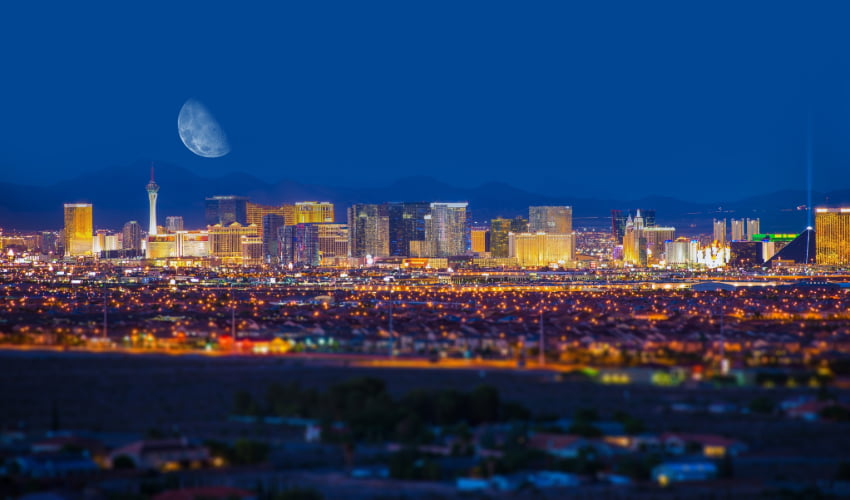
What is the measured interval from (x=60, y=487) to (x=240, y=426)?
662 centimetres

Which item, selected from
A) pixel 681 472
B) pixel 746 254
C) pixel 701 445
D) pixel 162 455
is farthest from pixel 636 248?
Result: pixel 162 455

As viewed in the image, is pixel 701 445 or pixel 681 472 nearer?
pixel 681 472

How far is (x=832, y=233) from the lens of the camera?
18588 centimetres

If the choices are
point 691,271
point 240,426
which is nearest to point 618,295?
point 691,271

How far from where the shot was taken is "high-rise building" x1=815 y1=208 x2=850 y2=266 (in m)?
185

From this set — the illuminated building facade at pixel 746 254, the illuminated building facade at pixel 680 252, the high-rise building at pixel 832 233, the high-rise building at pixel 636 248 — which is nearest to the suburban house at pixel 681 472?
the illuminated building facade at pixel 746 254

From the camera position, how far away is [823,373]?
1549 inches

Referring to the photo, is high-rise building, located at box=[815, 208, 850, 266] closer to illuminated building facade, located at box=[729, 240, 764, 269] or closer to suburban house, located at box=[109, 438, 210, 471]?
illuminated building facade, located at box=[729, 240, 764, 269]

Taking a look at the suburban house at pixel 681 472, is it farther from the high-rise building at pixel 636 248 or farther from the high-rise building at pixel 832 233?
the high-rise building at pixel 636 248

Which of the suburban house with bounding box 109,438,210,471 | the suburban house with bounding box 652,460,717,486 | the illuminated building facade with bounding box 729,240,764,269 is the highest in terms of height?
the illuminated building facade with bounding box 729,240,764,269

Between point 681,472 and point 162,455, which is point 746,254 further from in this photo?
point 162,455

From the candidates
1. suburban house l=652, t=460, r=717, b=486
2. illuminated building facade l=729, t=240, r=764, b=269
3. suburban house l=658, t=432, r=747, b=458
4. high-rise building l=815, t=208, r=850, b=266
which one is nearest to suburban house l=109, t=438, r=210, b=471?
suburban house l=652, t=460, r=717, b=486

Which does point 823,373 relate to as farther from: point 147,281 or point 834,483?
point 147,281

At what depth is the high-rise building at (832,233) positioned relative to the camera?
184875 millimetres
